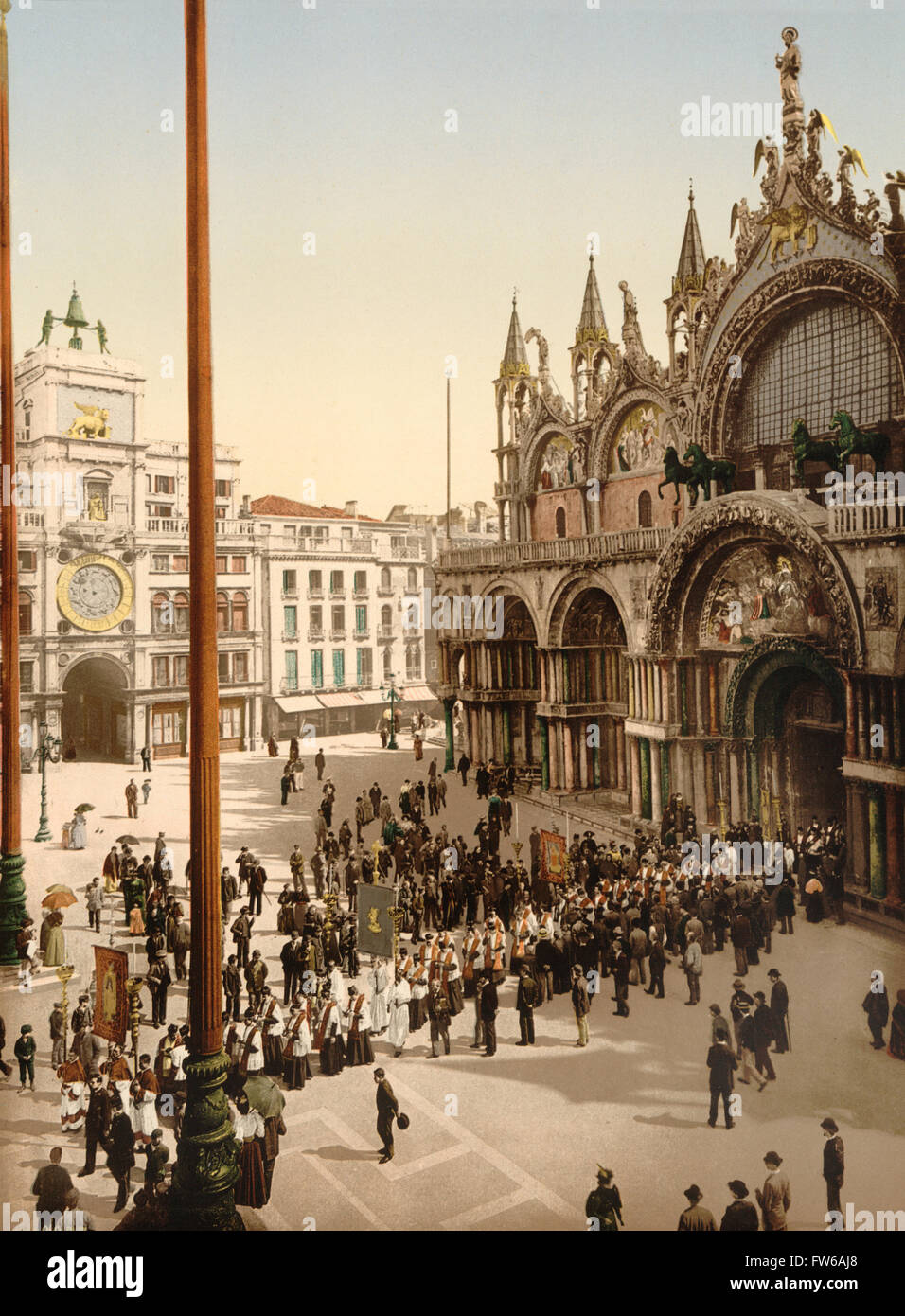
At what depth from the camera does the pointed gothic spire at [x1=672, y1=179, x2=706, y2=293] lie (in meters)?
15.5

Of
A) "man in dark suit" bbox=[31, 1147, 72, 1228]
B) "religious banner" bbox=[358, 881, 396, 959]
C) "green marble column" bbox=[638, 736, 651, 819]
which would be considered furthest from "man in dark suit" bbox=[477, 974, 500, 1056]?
"green marble column" bbox=[638, 736, 651, 819]

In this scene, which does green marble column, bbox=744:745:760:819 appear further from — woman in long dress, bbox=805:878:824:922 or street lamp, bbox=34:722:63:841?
street lamp, bbox=34:722:63:841

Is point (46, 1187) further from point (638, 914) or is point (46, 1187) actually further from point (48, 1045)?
point (638, 914)

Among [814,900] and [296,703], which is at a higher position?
[296,703]

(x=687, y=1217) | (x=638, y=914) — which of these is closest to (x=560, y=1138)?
(x=687, y=1217)

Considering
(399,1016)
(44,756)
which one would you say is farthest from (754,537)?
(44,756)

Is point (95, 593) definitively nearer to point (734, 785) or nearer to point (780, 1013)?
point (780, 1013)

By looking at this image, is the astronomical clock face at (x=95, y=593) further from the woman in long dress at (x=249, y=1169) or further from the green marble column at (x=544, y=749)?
the green marble column at (x=544, y=749)

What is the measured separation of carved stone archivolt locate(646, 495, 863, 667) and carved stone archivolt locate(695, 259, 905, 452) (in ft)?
7.65

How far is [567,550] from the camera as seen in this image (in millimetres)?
24469

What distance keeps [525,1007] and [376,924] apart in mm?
2366

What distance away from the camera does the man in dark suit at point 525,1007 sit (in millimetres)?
11781

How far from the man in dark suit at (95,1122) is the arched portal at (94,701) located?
309 inches

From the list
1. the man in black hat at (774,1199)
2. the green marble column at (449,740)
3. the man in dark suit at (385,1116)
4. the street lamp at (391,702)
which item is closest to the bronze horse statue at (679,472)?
the street lamp at (391,702)
